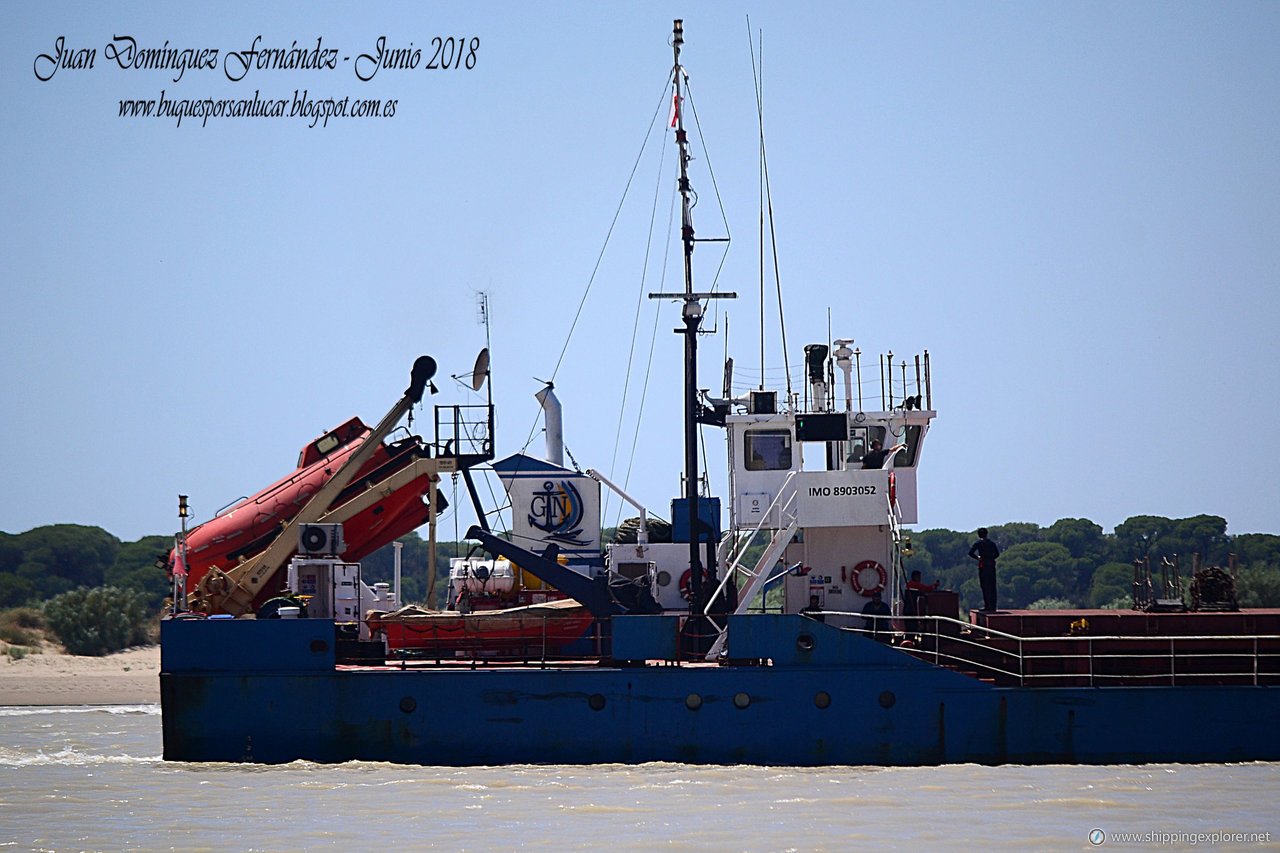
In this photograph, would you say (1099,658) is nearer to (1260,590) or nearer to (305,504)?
(305,504)

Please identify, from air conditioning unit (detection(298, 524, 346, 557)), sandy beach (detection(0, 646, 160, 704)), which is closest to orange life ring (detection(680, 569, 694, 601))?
air conditioning unit (detection(298, 524, 346, 557))

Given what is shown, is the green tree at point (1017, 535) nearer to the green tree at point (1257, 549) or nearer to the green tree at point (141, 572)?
the green tree at point (1257, 549)

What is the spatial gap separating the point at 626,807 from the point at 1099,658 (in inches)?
264

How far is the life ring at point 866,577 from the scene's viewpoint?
19.4 meters

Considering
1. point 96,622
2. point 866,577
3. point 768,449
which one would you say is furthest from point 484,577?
point 96,622

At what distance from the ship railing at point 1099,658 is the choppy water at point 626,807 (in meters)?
1.17

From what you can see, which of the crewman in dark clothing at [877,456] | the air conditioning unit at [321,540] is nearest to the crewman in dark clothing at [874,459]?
the crewman in dark clothing at [877,456]

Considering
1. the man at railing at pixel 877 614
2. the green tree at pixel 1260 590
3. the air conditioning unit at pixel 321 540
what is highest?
the air conditioning unit at pixel 321 540

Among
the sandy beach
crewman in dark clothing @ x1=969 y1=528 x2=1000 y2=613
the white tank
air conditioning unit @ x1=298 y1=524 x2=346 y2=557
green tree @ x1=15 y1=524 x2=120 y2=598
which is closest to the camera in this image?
crewman in dark clothing @ x1=969 y1=528 x2=1000 y2=613

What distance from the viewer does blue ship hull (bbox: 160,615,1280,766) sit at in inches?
680

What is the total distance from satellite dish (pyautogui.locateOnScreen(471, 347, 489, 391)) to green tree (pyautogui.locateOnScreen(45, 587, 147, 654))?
78.8 ft

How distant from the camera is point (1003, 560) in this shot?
54938mm

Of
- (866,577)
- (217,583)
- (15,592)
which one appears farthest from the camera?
(15,592)

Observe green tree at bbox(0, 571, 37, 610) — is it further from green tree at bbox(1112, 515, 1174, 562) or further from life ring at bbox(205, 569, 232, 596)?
green tree at bbox(1112, 515, 1174, 562)
